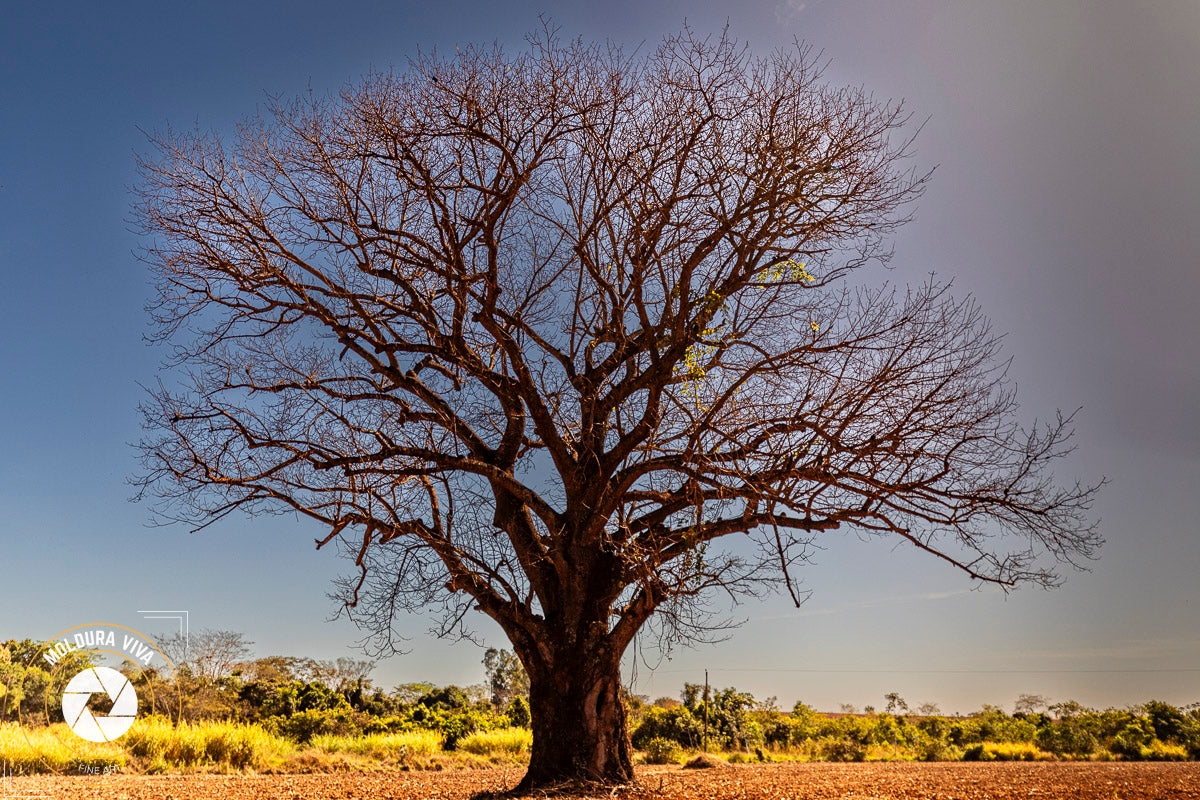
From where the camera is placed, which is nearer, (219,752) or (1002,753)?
(219,752)

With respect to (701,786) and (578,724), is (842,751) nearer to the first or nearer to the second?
(701,786)

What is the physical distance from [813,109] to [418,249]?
4545 millimetres

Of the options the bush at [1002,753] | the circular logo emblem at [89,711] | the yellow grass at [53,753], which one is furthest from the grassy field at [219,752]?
the bush at [1002,753]

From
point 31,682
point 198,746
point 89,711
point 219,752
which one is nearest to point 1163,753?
point 219,752

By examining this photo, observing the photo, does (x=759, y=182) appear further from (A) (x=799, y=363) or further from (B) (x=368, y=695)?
(B) (x=368, y=695)

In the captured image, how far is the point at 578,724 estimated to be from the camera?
7.56 m

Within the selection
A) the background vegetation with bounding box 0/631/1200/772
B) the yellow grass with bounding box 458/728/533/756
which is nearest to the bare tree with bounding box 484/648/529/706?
the background vegetation with bounding box 0/631/1200/772

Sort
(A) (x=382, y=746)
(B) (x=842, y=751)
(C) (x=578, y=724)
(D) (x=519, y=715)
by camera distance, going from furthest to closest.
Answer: (D) (x=519, y=715)
(B) (x=842, y=751)
(A) (x=382, y=746)
(C) (x=578, y=724)

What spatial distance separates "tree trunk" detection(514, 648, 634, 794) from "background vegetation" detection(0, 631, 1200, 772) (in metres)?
5.29

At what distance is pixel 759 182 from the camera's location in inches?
276

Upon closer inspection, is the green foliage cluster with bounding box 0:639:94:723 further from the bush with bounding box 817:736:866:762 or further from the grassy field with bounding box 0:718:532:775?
the bush with bounding box 817:736:866:762

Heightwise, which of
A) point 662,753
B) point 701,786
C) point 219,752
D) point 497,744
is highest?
point 701,786

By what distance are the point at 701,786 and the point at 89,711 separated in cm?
969

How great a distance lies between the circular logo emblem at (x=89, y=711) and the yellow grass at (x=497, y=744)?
18.7 feet
